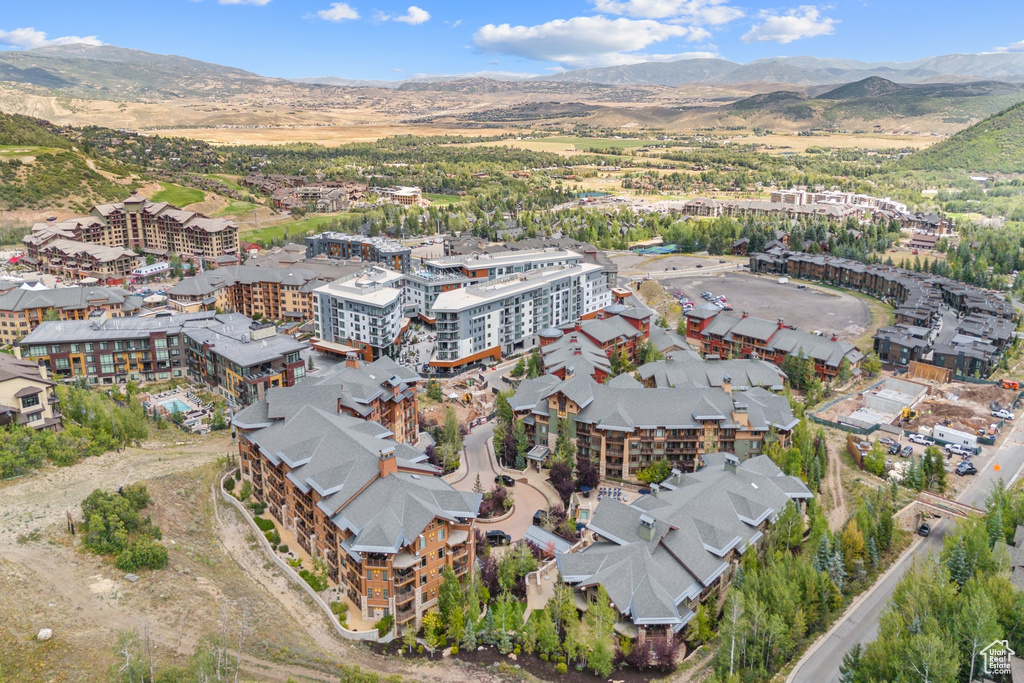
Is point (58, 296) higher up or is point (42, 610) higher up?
point (58, 296)

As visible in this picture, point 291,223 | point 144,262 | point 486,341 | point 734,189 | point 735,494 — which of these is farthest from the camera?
point 734,189

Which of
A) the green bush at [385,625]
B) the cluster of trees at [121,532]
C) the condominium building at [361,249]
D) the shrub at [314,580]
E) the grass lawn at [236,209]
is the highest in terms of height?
the grass lawn at [236,209]

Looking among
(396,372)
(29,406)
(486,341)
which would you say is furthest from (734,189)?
(29,406)

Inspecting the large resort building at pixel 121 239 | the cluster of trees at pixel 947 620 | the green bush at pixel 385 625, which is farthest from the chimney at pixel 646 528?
the large resort building at pixel 121 239

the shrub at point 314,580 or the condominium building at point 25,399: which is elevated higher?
the condominium building at point 25,399

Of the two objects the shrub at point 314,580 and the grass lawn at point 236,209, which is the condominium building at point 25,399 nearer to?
the shrub at point 314,580

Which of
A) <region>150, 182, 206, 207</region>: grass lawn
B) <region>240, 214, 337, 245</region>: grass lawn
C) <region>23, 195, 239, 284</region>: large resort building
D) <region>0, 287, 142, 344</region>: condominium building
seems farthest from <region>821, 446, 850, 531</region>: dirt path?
<region>150, 182, 206, 207</region>: grass lawn

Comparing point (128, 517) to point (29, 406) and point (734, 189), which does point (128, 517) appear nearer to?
point (29, 406)
